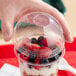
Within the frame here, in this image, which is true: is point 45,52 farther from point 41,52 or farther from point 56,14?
point 56,14

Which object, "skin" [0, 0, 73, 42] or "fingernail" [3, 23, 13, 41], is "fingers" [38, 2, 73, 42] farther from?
"fingernail" [3, 23, 13, 41]

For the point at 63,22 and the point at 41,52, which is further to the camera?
the point at 63,22

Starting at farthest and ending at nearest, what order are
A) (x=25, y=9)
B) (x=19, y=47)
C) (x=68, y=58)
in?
(x=68, y=58) → (x=25, y=9) → (x=19, y=47)

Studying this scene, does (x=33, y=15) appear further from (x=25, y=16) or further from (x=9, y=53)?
(x=9, y=53)

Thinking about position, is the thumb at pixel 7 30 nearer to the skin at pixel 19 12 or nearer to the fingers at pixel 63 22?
the skin at pixel 19 12

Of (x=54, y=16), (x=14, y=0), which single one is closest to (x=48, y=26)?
(x=54, y=16)

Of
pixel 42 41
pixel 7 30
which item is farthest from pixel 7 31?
pixel 42 41
